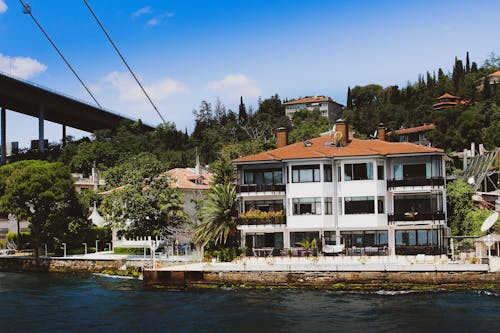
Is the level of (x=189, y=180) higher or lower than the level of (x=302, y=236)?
higher

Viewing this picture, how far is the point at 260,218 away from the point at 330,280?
11.0 metres

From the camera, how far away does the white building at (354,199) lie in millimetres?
48719

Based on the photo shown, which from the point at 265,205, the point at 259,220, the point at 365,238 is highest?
the point at 265,205

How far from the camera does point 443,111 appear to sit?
349ft

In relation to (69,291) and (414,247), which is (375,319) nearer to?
(414,247)

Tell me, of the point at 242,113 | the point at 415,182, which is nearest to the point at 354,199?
the point at 415,182

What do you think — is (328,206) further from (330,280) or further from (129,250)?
(129,250)

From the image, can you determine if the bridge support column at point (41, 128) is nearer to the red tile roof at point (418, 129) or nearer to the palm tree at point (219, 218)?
the red tile roof at point (418, 129)

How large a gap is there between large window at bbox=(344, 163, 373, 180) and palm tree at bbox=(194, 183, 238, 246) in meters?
8.77

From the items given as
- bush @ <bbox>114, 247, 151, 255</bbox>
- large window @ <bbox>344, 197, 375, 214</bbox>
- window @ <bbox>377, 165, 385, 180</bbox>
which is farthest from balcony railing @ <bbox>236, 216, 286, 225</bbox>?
bush @ <bbox>114, 247, 151, 255</bbox>

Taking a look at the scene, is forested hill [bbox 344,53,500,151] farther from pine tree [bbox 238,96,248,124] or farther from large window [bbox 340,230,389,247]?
large window [bbox 340,230,389,247]

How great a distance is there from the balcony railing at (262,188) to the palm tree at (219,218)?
1077 millimetres

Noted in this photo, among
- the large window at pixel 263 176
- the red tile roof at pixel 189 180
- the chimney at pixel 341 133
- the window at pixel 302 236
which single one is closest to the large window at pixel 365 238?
the window at pixel 302 236

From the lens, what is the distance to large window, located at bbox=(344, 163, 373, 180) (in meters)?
50.3
